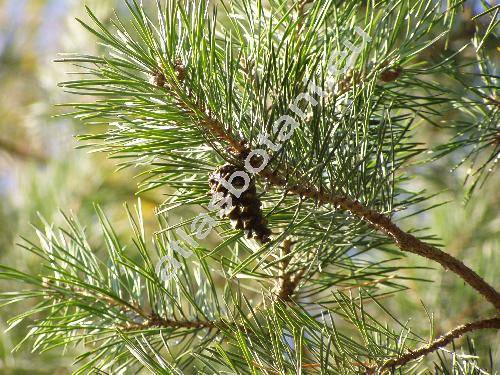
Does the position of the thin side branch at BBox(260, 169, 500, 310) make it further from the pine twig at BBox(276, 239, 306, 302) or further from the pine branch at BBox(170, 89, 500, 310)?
the pine twig at BBox(276, 239, 306, 302)

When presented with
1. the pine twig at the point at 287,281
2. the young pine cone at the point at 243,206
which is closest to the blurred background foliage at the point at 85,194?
the pine twig at the point at 287,281

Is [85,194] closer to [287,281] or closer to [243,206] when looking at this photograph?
[287,281]

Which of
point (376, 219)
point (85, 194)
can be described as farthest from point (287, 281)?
point (85, 194)

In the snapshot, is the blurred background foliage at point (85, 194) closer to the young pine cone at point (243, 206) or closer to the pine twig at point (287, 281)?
the pine twig at point (287, 281)

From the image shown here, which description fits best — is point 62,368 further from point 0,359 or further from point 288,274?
point 288,274

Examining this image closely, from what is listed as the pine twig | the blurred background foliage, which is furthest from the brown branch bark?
the blurred background foliage
